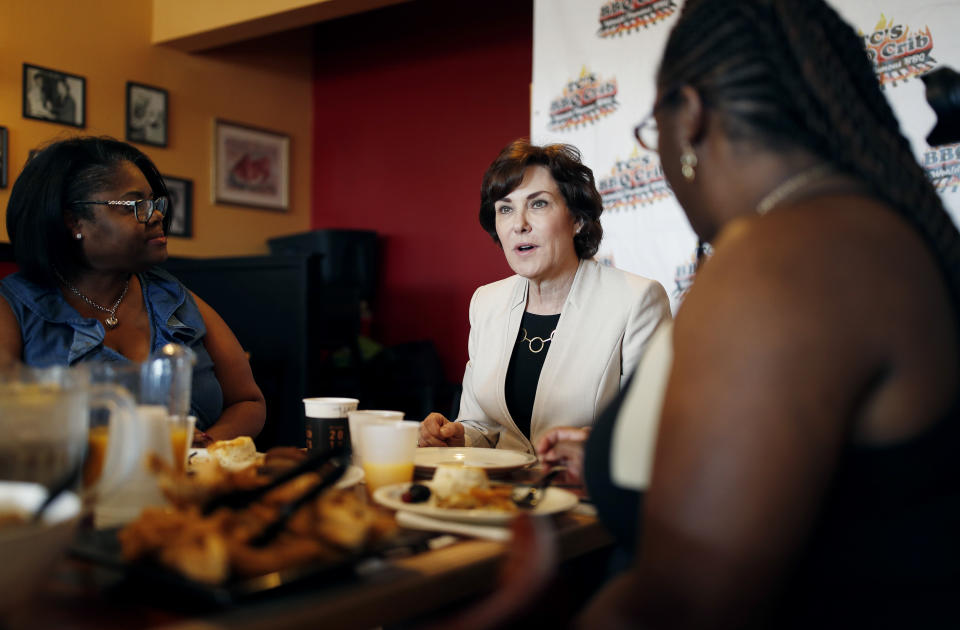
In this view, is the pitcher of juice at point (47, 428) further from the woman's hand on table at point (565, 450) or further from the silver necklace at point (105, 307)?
the silver necklace at point (105, 307)

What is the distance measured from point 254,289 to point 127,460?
198 centimetres

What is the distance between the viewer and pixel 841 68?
91cm

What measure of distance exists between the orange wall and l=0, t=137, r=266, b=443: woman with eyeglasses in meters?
2.28

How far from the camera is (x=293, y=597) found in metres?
0.75

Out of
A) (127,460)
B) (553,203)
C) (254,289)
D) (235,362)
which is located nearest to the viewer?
(127,460)

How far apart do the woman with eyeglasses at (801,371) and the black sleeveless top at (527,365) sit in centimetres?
131

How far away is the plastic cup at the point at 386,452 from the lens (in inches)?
48.1

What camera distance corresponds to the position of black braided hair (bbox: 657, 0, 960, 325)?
2.90 ft

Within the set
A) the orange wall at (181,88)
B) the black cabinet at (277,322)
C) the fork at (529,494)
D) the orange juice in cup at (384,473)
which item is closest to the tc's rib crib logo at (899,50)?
the black cabinet at (277,322)

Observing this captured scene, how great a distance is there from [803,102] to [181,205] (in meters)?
4.70

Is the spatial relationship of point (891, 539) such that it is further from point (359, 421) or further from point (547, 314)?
point (547, 314)

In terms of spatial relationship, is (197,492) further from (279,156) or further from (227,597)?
(279,156)

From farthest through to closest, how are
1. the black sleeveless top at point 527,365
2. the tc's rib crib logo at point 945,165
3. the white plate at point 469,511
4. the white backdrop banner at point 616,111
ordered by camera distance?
1. the white backdrop banner at point 616,111
2. the tc's rib crib logo at point 945,165
3. the black sleeveless top at point 527,365
4. the white plate at point 469,511

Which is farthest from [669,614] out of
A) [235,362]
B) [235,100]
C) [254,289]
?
[235,100]
